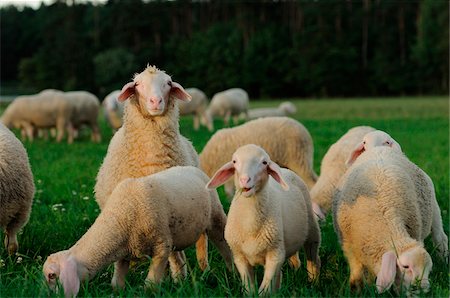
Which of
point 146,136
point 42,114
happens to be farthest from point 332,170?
point 42,114

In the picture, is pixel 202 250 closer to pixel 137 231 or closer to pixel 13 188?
pixel 137 231

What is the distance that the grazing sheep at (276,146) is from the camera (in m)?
9.46

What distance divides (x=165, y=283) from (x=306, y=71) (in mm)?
54317

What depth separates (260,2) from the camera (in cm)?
6275

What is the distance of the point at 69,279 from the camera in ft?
13.8

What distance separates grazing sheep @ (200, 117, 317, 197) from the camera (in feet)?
31.0

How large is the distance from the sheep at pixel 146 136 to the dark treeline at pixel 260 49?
49.3 metres

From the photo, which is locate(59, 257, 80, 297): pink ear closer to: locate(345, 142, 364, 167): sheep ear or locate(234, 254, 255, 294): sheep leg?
locate(234, 254, 255, 294): sheep leg

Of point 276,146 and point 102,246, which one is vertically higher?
point 102,246

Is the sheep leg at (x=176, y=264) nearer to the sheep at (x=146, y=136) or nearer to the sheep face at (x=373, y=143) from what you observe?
the sheep at (x=146, y=136)

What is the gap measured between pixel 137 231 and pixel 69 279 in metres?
0.60

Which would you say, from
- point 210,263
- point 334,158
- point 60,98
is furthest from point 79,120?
point 210,263

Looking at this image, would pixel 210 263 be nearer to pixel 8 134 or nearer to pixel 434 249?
pixel 434 249

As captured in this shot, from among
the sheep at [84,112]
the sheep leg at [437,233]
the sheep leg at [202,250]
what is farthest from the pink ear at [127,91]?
the sheep at [84,112]
